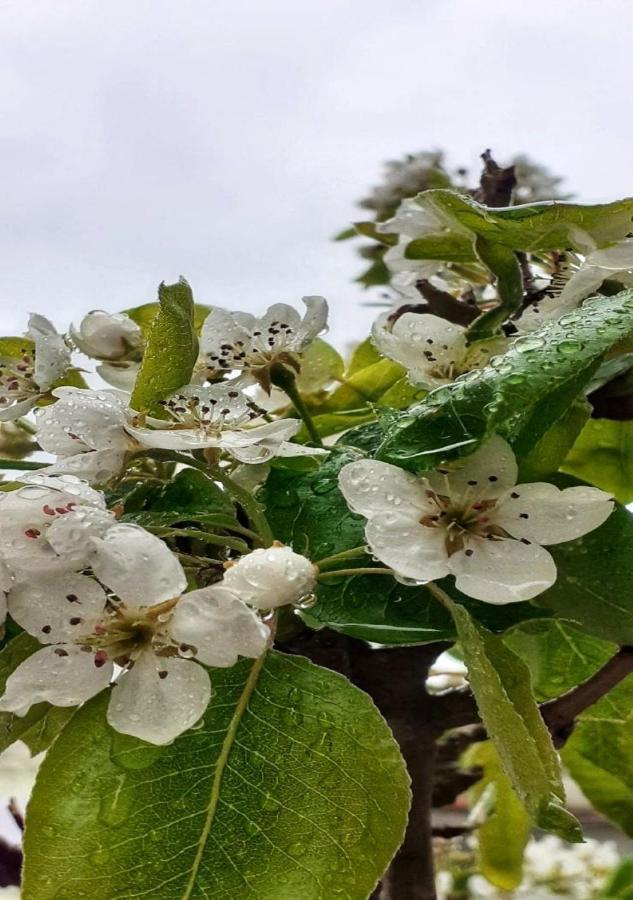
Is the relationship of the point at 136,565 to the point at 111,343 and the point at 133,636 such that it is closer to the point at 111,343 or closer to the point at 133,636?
the point at 133,636

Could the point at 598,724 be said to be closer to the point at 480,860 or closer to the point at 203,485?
the point at 480,860

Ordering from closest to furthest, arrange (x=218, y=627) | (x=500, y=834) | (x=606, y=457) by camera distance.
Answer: (x=218, y=627) < (x=606, y=457) < (x=500, y=834)

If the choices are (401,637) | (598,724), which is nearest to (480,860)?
(598,724)

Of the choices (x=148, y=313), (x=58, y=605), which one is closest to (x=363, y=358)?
(x=148, y=313)

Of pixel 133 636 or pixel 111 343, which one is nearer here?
pixel 133 636

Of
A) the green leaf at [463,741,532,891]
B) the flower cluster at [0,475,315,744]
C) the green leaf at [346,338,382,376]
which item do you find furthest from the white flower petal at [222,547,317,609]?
the green leaf at [463,741,532,891]
